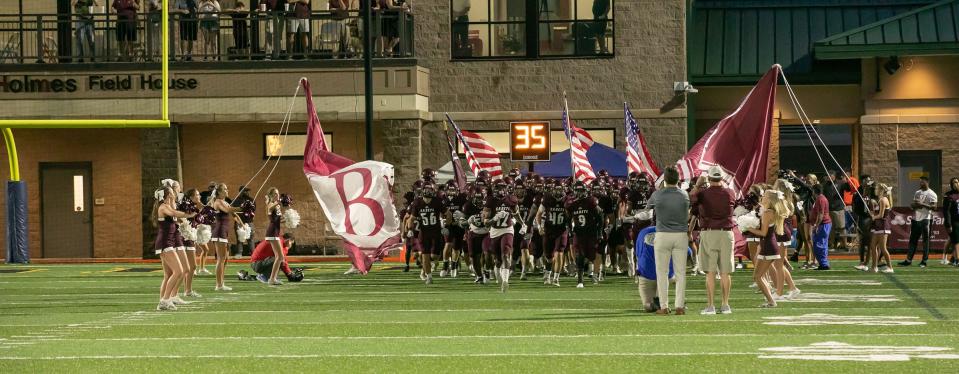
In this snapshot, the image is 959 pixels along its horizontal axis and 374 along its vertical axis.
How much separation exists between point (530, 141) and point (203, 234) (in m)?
6.47

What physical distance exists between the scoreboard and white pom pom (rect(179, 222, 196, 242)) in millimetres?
9728

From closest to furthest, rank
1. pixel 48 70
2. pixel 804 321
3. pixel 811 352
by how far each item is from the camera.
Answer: pixel 811 352 < pixel 804 321 < pixel 48 70

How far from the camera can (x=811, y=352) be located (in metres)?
13.6

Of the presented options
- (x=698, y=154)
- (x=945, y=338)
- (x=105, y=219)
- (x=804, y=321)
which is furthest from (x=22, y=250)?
(x=945, y=338)

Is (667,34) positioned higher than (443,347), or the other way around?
(667,34)

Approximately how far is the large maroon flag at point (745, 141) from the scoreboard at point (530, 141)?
6801 mm

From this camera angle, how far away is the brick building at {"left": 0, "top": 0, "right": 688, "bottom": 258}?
117ft

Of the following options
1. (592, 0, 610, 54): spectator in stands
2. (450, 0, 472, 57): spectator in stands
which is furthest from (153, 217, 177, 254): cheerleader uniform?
(592, 0, 610, 54): spectator in stands

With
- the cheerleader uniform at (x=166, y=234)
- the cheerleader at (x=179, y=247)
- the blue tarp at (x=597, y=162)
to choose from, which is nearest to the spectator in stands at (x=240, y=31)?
the blue tarp at (x=597, y=162)

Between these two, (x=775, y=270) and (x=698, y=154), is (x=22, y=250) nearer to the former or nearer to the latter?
(x=698, y=154)

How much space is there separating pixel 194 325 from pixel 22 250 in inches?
683

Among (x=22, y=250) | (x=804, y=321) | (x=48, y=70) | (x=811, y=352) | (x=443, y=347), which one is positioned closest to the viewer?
(x=811, y=352)

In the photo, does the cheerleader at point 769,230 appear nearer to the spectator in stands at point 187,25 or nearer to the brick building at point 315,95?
the brick building at point 315,95

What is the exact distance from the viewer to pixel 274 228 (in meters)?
24.4
